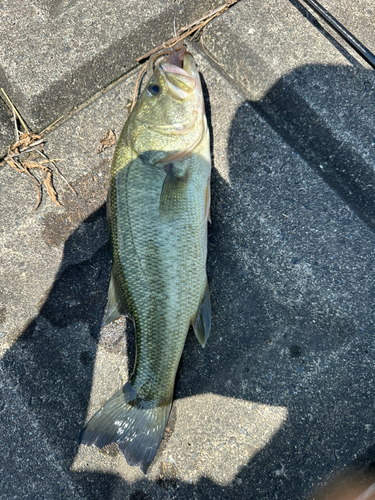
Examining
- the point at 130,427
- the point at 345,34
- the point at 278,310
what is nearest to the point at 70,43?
the point at 345,34

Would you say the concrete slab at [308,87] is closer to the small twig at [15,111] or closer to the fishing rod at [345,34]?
the fishing rod at [345,34]

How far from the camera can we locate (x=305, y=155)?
3152 millimetres

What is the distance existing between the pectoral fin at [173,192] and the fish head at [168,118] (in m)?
0.13

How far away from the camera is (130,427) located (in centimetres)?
263

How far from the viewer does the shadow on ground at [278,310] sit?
277 centimetres

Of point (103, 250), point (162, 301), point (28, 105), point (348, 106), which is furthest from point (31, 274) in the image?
point (348, 106)

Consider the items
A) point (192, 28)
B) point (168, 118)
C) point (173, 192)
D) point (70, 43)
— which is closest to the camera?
point (173, 192)

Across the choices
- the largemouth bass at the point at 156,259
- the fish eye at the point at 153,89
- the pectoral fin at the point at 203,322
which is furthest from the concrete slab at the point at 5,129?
the pectoral fin at the point at 203,322

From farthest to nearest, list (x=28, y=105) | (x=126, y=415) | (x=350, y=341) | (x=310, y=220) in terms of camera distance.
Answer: (x=28, y=105) → (x=310, y=220) → (x=350, y=341) → (x=126, y=415)

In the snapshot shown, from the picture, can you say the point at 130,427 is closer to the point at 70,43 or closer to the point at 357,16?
the point at 70,43

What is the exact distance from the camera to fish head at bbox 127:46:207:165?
2.85 metres

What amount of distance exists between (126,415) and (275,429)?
113cm

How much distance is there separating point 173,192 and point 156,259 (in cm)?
52

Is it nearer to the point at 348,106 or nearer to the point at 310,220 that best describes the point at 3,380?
the point at 310,220
